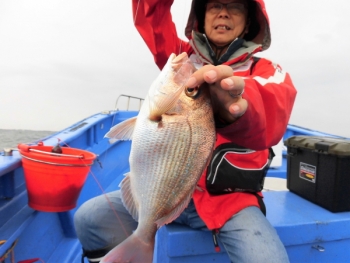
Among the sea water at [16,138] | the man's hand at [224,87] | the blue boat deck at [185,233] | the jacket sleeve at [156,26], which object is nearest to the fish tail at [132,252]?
the blue boat deck at [185,233]

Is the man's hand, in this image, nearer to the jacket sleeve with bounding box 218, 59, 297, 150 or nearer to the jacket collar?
the jacket sleeve with bounding box 218, 59, 297, 150

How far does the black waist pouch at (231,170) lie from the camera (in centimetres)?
190

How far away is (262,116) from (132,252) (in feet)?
3.07

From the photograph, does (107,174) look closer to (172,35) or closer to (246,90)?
(172,35)

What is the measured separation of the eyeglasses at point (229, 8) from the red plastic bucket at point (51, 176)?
151 centimetres

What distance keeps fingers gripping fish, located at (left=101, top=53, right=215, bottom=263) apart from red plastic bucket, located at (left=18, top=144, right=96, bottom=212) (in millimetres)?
758

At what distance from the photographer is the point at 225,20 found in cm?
224

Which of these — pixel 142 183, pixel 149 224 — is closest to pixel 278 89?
pixel 142 183

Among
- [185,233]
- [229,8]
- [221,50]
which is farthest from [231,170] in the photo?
[229,8]

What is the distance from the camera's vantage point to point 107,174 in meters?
4.82

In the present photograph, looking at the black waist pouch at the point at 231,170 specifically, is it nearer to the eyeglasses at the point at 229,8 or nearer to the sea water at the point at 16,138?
the eyeglasses at the point at 229,8

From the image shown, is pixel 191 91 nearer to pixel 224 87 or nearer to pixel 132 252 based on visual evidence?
pixel 224 87

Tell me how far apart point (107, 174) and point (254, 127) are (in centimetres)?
386

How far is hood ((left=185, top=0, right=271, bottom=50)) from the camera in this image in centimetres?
229
